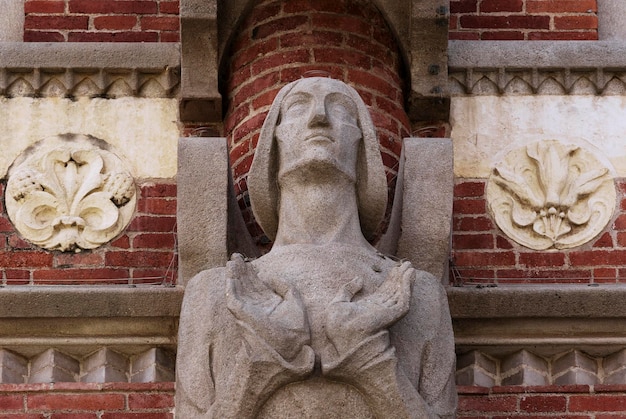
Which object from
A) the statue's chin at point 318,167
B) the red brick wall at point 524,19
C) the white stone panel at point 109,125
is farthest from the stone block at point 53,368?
the red brick wall at point 524,19

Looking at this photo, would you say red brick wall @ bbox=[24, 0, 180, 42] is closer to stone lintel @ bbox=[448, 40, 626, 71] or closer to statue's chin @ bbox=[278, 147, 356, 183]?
stone lintel @ bbox=[448, 40, 626, 71]

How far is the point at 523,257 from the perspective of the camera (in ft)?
27.6

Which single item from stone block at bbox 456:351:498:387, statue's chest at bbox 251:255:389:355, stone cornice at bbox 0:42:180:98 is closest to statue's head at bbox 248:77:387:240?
statue's chest at bbox 251:255:389:355

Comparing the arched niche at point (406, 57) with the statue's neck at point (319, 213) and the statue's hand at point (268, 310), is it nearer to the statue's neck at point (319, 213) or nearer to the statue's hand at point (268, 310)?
the statue's neck at point (319, 213)

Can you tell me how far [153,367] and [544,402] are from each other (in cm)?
149

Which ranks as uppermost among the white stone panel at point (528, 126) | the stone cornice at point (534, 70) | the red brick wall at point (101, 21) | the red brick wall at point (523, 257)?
the red brick wall at point (101, 21)

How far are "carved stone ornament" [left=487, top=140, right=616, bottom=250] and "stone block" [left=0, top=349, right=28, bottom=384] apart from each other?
201 centimetres

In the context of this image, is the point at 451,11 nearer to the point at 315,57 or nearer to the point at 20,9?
Result: the point at 315,57

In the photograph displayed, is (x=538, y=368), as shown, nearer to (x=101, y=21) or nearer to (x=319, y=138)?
(x=319, y=138)

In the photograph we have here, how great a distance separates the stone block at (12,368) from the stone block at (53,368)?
0.10 feet

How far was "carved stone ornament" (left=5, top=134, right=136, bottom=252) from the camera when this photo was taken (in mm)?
8406

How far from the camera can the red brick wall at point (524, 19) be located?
29.8 feet

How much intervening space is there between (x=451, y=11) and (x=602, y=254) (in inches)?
54.8

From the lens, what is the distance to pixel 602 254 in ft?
27.6
